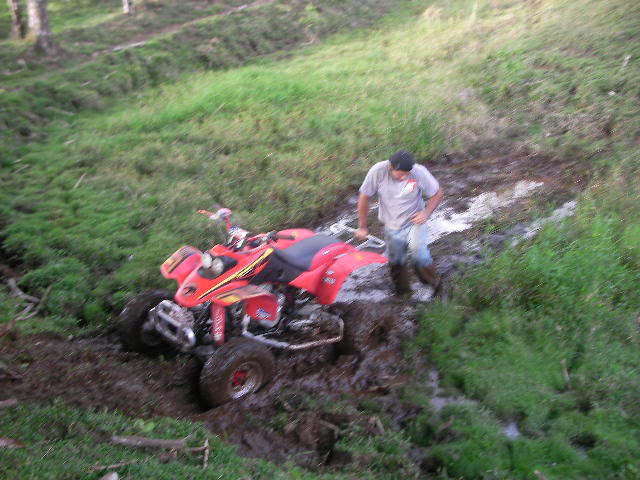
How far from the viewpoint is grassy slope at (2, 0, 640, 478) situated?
5.03 m

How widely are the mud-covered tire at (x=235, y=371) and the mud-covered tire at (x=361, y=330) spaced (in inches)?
37.8

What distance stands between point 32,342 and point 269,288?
224cm

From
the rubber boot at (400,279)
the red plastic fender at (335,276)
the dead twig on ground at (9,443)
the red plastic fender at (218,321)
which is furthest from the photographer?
the rubber boot at (400,279)

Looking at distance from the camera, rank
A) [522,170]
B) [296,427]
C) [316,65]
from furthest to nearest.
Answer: [316,65], [522,170], [296,427]

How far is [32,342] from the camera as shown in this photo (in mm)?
5320

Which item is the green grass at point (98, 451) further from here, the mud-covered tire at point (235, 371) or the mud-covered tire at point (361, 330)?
the mud-covered tire at point (361, 330)

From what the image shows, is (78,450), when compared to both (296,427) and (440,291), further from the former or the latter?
(440,291)

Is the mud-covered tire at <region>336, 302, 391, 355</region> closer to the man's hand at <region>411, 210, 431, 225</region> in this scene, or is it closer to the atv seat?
the atv seat

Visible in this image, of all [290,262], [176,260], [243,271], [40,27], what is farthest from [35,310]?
[40,27]

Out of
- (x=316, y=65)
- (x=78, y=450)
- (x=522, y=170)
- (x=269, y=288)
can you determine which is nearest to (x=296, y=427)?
(x=269, y=288)

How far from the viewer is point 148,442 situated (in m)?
3.86

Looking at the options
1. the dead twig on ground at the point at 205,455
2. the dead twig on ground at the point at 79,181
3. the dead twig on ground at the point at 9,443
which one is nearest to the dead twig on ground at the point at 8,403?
the dead twig on ground at the point at 9,443

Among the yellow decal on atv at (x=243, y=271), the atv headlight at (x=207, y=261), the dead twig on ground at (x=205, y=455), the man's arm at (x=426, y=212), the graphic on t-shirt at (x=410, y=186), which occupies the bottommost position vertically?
the dead twig on ground at (x=205, y=455)

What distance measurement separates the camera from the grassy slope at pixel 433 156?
503 cm
